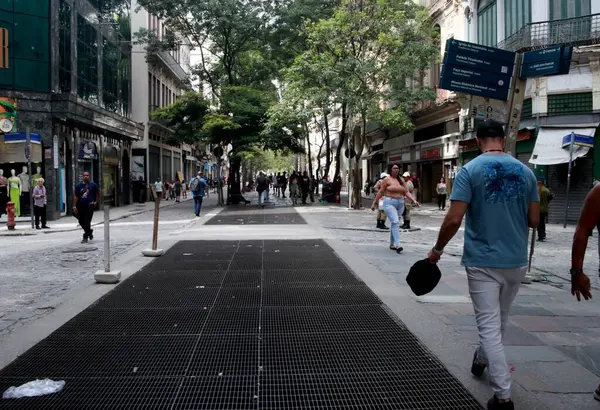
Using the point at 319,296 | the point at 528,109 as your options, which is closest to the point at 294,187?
the point at 528,109

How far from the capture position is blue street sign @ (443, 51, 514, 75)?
28.6ft

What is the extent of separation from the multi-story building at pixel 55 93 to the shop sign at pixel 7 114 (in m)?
0.03

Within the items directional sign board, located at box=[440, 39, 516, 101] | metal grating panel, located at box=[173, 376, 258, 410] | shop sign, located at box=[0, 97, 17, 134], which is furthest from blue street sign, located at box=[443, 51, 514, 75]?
shop sign, located at box=[0, 97, 17, 134]

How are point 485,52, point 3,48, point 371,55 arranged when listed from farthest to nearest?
point 371,55, point 3,48, point 485,52

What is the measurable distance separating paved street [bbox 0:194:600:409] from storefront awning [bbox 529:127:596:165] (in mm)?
6132

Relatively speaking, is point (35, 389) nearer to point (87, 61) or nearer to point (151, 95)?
point (87, 61)

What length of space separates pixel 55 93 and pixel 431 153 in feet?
68.3

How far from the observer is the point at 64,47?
23844 millimetres

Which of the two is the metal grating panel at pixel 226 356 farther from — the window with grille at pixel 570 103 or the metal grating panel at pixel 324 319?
the window with grille at pixel 570 103

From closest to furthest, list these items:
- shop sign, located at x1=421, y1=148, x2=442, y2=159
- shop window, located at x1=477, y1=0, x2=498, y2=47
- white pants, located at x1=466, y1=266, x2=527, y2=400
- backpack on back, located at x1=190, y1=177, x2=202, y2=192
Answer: white pants, located at x1=466, y1=266, x2=527, y2=400, backpack on back, located at x1=190, y1=177, x2=202, y2=192, shop window, located at x1=477, y1=0, x2=498, y2=47, shop sign, located at x1=421, y1=148, x2=442, y2=159

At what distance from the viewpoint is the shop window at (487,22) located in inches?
942

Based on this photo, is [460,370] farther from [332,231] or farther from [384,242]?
[332,231]

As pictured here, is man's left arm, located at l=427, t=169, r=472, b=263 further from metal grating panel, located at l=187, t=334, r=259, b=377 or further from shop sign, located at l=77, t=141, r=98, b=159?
shop sign, located at l=77, t=141, r=98, b=159

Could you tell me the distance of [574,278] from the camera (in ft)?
12.0
